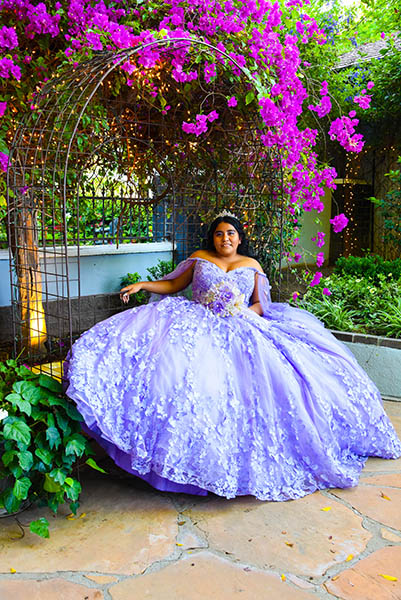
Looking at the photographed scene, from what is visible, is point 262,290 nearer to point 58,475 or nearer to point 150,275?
point 58,475

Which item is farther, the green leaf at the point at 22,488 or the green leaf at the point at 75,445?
the green leaf at the point at 75,445

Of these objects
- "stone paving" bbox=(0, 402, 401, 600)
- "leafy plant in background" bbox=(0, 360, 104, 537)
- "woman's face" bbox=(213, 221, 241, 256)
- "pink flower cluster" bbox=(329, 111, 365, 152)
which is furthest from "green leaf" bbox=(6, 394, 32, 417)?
"pink flower cluster" bbox=(329, 111, 365, 152)

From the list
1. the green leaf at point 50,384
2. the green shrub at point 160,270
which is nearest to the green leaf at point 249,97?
the green leaf at point 50,384

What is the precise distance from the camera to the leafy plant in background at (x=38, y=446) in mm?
2357

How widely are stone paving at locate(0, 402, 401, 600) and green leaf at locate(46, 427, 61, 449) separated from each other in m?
0.42

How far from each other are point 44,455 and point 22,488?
169 mm

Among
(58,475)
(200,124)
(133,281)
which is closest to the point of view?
(58,475)

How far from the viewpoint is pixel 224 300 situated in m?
3.37

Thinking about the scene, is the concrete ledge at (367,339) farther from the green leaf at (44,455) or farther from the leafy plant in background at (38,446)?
the green leaf at (44,455)

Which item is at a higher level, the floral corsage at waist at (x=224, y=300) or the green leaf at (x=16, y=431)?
the floral corsage at waist at (x=224, y=300)

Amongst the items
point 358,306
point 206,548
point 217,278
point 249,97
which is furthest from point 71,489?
point 358,306

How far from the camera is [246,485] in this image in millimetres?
2754

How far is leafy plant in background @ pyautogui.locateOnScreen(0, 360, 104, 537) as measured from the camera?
236 centimetres

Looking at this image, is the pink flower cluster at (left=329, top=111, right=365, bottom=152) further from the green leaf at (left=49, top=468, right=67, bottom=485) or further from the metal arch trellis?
the green leaf at (left=49, top=468, right=67, bottom=485)
